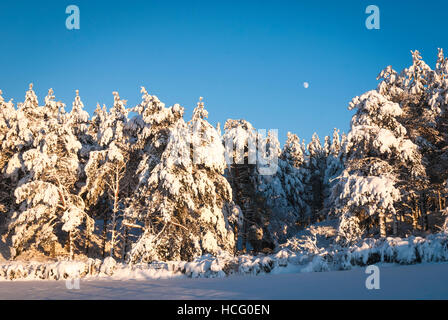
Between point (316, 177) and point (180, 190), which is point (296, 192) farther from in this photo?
point (180, 190)

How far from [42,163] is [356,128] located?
18053 mm

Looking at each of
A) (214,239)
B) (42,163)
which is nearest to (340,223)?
(214,239)

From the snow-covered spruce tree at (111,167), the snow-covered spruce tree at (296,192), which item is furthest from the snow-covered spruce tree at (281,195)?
the snow-covered spruce tree at (111,167)

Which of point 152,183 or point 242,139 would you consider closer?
point 152,183

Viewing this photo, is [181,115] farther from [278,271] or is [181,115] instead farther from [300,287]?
[300,287]

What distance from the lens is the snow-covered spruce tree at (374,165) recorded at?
15.3 m

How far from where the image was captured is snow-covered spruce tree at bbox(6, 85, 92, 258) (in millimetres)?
18703

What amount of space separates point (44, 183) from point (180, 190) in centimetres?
862

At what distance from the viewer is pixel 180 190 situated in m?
16.9

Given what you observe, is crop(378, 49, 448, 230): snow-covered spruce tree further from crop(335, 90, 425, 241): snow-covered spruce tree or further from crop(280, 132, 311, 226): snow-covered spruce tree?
→ crop(280, 132, 311, 226): snow-covered spruce tree

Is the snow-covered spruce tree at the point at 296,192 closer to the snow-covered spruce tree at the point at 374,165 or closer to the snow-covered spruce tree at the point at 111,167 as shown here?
the snow-covered spruce tree at the point at 374,165

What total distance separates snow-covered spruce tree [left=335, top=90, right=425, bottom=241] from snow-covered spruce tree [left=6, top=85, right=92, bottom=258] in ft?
50.0

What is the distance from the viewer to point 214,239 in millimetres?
17234
